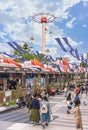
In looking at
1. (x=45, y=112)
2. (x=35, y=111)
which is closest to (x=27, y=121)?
(x=35, y=111)

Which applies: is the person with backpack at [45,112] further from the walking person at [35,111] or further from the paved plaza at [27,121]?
the walking person at [35,111]

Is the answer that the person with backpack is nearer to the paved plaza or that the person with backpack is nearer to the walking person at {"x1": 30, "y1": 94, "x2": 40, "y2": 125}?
the paved plaza

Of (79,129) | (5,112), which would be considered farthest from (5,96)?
(79,129)

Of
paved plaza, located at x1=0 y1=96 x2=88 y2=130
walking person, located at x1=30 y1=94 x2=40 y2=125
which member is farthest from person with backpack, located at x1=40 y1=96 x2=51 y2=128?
walking person, located at x1=30 y1=94 x2=40 y2=125

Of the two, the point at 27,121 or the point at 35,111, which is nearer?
the point at 35,111

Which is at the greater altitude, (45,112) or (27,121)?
(45,112)

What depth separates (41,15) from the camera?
78000 mm

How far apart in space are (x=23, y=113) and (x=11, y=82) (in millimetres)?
13587

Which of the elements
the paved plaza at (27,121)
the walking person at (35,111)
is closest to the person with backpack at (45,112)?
the paved plaza at (27,121)

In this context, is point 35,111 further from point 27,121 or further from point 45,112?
point 27,121

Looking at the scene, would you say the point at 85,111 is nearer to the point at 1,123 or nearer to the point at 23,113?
the point at 23,113

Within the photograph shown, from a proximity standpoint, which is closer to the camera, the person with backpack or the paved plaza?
the person with backpack

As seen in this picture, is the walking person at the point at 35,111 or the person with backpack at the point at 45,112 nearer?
the person with backpack at the point at 45,112

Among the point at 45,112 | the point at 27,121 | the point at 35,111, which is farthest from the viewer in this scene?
the point at 27,121
